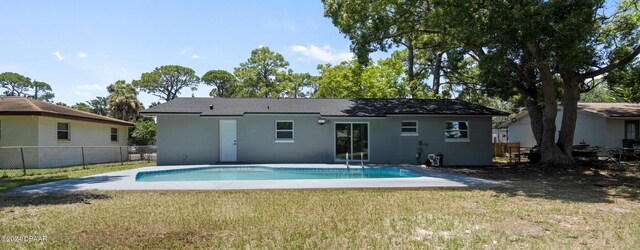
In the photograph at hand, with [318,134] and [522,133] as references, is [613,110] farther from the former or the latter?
[318,134]

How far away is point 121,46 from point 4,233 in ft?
51.8

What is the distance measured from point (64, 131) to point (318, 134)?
44.5ft

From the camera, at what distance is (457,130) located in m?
18.6

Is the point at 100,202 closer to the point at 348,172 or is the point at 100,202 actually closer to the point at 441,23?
the point at 348,172

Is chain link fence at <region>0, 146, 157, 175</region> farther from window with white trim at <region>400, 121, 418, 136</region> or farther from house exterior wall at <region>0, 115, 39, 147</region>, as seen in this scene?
window with white trim at <region>400, 121, 418, 136</region>

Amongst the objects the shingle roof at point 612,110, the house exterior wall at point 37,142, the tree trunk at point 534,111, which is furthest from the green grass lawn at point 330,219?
the shingle roof at point 612,110

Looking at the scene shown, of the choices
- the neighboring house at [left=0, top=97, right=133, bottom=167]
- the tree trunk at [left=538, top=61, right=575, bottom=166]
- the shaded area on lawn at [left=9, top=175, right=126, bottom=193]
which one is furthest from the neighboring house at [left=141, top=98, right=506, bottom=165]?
the shaded area on lawn at [left=9, top=175, right=126, bottom=193]

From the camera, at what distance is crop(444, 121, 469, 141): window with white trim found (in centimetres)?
1848

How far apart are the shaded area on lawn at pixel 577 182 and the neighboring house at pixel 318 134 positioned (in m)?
3.58

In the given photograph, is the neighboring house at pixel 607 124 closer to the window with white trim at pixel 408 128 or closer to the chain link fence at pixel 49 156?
the window with white trim at pixel 408 128

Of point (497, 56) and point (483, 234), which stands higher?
point (497, 56)

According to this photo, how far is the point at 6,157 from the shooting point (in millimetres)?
17594

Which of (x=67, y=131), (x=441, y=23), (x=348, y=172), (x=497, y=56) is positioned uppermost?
(x=441, y=23)

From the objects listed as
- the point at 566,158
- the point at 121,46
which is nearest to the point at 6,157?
the point at 121,46
